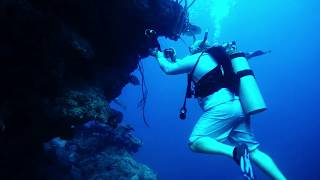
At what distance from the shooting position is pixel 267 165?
4895mm

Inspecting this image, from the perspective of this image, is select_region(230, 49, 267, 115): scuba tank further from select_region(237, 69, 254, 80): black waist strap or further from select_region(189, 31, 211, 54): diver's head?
select_region(189, 31, 211, 54): diver's head

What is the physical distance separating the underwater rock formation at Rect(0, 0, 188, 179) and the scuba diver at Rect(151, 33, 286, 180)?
48.5 inches

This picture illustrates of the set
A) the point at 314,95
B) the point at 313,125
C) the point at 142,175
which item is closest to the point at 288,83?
the point at 314,95

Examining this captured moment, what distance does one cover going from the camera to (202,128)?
5062mm

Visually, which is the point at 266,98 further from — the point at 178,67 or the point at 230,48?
the point at 178,67

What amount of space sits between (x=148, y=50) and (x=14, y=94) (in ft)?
10.7

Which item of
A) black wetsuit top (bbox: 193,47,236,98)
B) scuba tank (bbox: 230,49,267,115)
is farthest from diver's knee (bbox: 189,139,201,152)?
scuba tank (bbox: 230,49,267,115)

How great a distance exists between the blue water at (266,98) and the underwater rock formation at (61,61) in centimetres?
4716

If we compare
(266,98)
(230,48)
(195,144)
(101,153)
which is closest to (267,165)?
(195,144)

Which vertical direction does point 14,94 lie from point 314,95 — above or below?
below

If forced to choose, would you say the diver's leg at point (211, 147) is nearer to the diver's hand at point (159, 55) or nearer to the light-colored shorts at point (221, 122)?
the light-colored shorts at point (221, 122)

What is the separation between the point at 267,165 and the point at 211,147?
35.5 inches

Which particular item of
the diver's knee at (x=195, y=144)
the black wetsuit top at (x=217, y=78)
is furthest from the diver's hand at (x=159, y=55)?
the diver's knee at (x=195, y=144)

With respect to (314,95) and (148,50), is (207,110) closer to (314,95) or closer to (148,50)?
(148,50)
